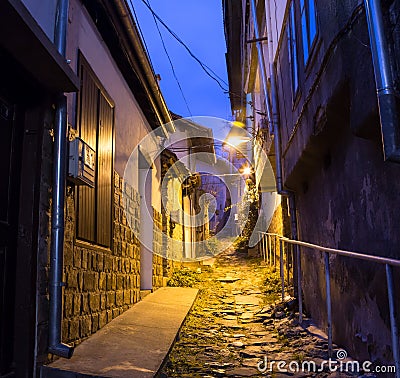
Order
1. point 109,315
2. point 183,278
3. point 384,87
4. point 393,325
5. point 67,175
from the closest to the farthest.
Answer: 1. point 384,87
2. point 393,325
3. point 67,175
4. point 109,315
5. point 183,278

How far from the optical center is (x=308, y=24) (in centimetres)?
564

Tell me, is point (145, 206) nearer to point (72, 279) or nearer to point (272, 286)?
point (272, 286)

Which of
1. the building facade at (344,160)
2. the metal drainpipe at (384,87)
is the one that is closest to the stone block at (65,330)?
the building facade at (344,160)

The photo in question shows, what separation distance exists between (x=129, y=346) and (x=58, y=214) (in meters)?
1.73

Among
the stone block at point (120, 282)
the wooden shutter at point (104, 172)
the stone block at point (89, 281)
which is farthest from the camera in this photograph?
the stone block at point (120, 282)

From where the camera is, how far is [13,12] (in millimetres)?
2877

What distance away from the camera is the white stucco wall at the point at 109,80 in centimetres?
488

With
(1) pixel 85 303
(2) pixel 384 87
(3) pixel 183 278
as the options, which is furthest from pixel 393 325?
(3) pixel 183 278

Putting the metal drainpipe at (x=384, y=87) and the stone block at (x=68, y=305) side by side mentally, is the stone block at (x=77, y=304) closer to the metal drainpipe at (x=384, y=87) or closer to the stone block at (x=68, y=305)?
the stone block at (x=68, y=305)

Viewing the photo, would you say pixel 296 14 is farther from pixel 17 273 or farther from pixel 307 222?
pixel 17 273

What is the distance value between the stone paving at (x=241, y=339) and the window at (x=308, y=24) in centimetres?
A: 351

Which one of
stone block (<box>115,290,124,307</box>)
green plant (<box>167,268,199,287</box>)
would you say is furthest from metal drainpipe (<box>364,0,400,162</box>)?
green plant (<box>167,268,199,287</box>)

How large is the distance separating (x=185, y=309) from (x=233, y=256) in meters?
11.1

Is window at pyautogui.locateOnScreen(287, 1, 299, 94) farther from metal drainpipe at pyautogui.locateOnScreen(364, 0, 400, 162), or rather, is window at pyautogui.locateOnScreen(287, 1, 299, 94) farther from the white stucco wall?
metal drainpipe at pyautogui.locateOnScreen(364, 0, 400, 162)
